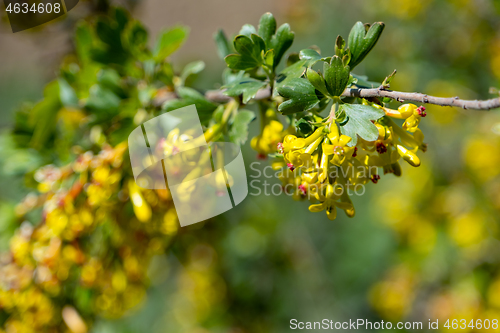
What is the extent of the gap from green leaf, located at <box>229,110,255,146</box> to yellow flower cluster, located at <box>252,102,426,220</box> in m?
0.11

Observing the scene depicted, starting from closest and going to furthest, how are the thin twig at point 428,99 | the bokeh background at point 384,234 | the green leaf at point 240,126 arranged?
1. the thin twig at point 428,99
2. the green leaf at point 240,126
3. the bokeh background at point 384,234

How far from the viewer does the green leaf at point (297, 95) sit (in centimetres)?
56

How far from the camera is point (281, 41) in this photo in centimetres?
66

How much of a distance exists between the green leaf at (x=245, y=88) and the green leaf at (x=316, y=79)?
0.38ft

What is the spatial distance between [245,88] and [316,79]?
0.49 ft

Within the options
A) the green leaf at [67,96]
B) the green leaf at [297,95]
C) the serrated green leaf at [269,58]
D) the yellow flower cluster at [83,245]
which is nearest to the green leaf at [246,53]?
the serrated green leaf at [269,58]

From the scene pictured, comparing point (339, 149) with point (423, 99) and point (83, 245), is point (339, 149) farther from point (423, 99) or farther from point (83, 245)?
point (83, 245)

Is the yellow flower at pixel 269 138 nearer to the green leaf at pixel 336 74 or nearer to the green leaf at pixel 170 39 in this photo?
the green leaf at pixel 336 74

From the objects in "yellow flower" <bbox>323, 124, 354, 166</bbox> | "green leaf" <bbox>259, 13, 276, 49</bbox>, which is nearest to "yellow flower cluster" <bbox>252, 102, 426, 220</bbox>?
"yellow flower" <bbox>323, 124, 354, 166</bbox>

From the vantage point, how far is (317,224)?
2424 mm

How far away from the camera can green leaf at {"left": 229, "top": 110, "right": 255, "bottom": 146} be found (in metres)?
0.67

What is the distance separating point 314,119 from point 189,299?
162cm

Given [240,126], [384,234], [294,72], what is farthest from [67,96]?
[384,234]

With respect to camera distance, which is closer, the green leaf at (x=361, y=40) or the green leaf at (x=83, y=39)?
the green leaf at (x=361, y=40)
